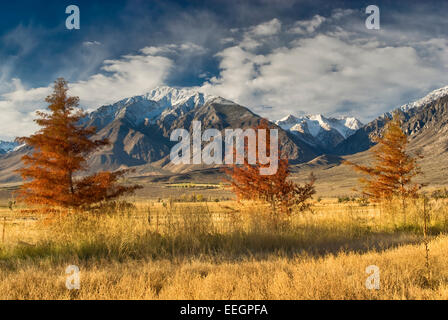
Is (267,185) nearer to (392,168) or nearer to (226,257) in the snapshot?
(226,257)

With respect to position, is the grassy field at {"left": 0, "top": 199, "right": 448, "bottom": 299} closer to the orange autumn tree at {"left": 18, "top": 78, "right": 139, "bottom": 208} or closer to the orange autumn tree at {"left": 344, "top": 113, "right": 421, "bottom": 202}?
the orange autumn tree at {"left": 18, "top": 78, "right": 139, "bottom": 208}

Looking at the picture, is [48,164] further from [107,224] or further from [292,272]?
[292,272]

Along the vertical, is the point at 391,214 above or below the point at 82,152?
below

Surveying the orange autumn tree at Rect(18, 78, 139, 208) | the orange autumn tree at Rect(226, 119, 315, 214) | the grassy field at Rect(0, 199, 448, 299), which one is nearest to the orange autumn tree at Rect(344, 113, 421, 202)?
the grassy field at Rect(0, 199, 448, 299)

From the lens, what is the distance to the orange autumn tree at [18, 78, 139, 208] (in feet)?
49.0

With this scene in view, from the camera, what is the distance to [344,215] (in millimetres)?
13062

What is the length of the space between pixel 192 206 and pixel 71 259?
12.7ft

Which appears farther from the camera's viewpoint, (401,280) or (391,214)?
(391,214)

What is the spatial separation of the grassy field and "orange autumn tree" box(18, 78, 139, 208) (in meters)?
5.43

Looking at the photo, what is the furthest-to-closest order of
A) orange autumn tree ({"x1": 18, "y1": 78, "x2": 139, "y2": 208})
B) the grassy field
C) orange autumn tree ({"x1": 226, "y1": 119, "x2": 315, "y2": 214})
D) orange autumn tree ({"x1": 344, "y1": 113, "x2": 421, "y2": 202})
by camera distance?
orange autumn tree ({"x1": 344, "y1": 113, "x2": 421, "y2": 202}), orange autumn tree ({"x1": 18, "y1": 78, "x2": 139, "y2": 208}), orange autumn tree ({"x1": 226, "y1": 119, "x2": 315, "y2": 214}), the grassy field

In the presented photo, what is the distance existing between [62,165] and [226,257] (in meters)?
11.1

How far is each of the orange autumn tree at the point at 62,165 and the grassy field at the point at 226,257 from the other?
214 inches

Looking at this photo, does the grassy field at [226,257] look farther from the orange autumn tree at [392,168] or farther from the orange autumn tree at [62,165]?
the orange autumn tree at [392,168]
